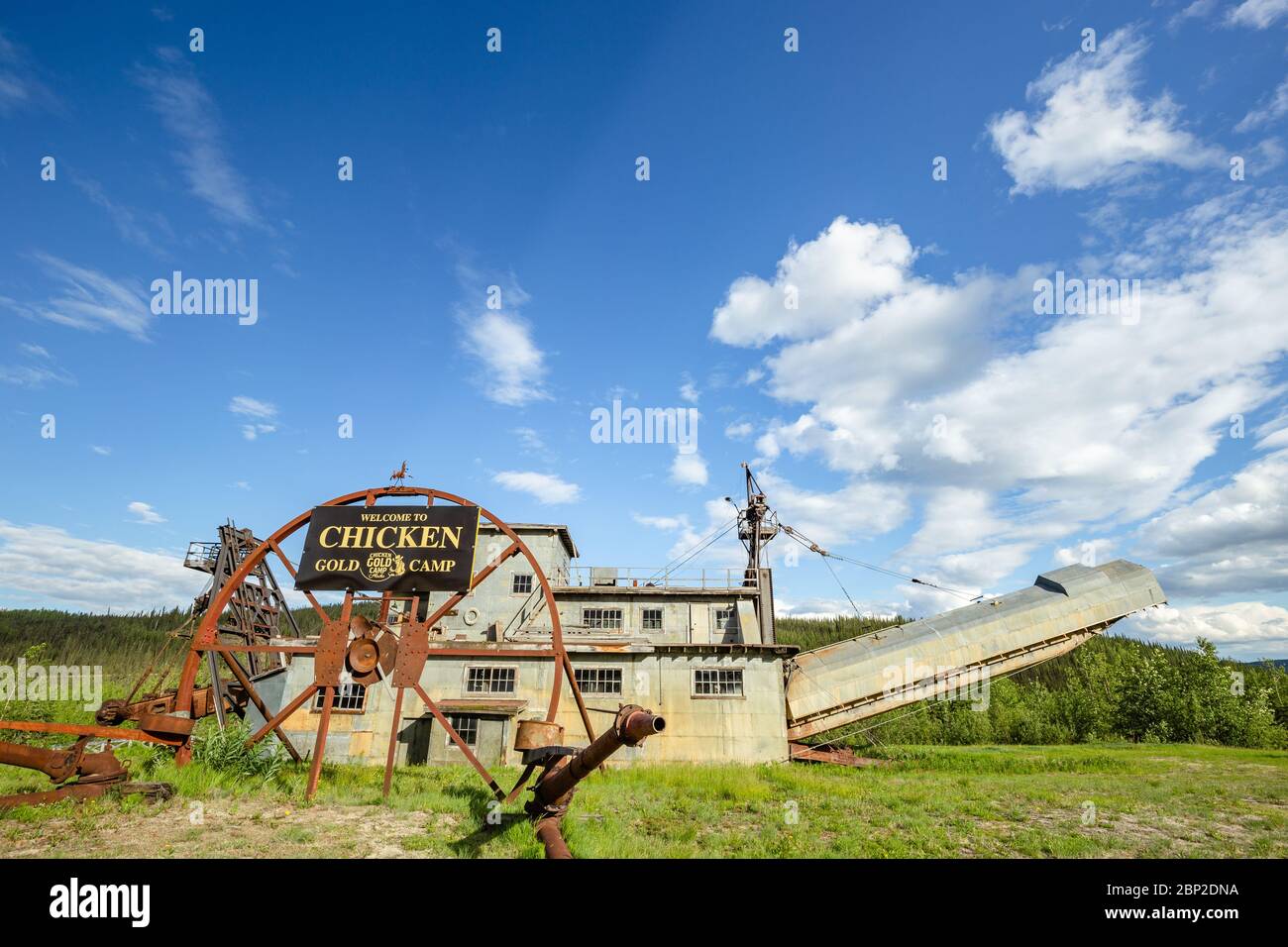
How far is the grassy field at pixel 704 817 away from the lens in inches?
382

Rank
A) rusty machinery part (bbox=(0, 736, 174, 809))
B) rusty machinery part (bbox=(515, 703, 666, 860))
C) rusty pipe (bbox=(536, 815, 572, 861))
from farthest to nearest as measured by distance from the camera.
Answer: rusty machinery part (bbox=(0, 736, 174, 809)) < rusty pipe (bbox=(536, 815, 572, 861)) < rusty machinery part (bbox=(515, 703, 666, 860))

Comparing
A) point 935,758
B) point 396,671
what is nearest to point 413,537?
point 396,671

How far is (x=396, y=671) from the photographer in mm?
14398

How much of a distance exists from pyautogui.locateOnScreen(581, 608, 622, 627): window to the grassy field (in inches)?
334

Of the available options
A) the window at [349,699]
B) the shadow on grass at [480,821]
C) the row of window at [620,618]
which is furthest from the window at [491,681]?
the shadow on grass at [480,821]

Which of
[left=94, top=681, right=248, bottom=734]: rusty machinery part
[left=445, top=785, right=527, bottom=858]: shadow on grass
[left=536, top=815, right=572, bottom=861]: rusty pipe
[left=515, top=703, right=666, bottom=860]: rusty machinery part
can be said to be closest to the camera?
[left=515, top=703, right=666, bottom=860]: rusty machinery part

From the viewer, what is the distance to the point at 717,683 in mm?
21766

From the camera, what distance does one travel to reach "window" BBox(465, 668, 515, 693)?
22.0 meters

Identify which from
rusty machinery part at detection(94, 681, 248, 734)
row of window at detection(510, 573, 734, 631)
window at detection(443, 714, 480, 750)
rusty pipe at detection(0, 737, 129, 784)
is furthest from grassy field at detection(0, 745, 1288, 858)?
row of window at detection(510, 573, 734, 631)

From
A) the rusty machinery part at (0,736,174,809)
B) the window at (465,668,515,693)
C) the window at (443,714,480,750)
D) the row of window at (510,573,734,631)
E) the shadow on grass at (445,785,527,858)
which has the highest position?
the row of window at (510,573,734,631)

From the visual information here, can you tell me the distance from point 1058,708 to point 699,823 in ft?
137

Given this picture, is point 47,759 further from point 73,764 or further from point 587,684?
A: point 587,684

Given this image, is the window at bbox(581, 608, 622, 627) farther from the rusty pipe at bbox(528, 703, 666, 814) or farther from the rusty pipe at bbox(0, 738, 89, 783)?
the rusty pipe at bbox(0, 738, 89, 783)

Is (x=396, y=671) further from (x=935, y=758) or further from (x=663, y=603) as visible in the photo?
(x=935, y=758)
